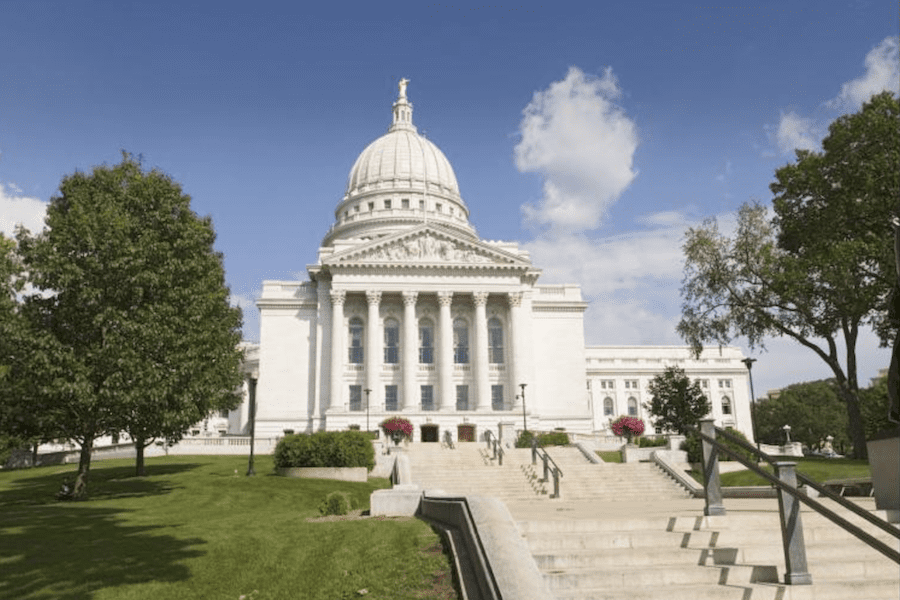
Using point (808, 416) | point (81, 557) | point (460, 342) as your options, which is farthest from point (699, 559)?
point (808, 416)

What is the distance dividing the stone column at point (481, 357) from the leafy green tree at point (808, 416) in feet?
153

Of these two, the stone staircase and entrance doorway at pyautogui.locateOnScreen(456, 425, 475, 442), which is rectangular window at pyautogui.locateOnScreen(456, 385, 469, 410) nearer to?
entrance doorway at pyautogui.locateOnScreen(456, 425, 475, 442)

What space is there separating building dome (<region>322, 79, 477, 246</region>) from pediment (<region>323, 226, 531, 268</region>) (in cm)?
1817

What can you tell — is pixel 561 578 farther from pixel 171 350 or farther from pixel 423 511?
pixel 171 350

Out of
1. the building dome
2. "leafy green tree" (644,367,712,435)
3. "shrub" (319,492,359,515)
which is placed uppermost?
the building dome

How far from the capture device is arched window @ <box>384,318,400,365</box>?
69.4m

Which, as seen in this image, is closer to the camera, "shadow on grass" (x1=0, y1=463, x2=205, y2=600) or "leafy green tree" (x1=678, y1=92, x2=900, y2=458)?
"shadow on grass" (x1=0, y1=463, x2=205, y2=600)

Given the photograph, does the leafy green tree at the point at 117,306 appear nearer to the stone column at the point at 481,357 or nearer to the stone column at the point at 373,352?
the stone column at the point at 373,352

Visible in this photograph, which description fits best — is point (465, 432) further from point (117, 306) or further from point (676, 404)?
point (117, 306)

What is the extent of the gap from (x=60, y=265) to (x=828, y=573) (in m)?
24.5

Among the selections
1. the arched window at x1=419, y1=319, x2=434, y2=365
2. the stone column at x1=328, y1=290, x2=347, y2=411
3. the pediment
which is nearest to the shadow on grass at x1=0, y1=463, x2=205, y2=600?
the stone column at x1=328, y1=290, x2=347, y2=411

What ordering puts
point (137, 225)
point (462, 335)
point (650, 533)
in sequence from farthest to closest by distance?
point (462, 335) < point (137, 225) < point (650, 533)

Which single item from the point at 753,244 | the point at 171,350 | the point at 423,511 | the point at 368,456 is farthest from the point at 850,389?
the point at 171,350

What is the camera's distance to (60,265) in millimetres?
23984
